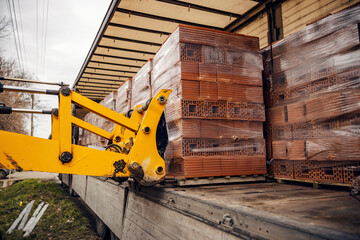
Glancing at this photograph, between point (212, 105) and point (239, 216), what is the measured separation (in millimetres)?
1830

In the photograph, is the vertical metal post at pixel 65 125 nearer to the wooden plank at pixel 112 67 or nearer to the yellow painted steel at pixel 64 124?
the yellow painted steel at pixel 64 124

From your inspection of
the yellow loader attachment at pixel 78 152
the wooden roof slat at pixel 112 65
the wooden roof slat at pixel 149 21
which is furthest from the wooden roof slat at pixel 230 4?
the wooden roof slat at pixel 112 65

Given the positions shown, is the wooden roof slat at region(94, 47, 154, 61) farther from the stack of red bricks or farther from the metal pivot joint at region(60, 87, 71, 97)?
the metal pivot joint at region(60, 87, 71, 97)

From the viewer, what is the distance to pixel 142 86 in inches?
187

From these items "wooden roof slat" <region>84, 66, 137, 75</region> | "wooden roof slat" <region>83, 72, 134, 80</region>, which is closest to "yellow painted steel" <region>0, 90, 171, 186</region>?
"wooden roof slat" <region>84, 66, 137, 75</region>

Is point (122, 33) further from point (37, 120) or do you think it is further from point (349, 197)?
point (37, 120)

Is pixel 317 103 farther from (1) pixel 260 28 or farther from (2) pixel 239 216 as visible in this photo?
(1) pixel 260 28

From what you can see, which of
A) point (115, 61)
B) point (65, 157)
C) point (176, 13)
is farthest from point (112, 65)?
point (65, 157)

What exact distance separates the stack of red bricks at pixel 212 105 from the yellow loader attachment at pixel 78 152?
329mm

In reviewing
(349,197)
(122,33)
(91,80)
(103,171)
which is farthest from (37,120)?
(349,197)

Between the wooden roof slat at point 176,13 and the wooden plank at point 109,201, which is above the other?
the wooden roof slat at point 176,13

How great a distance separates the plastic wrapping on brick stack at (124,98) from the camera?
5.58 metres

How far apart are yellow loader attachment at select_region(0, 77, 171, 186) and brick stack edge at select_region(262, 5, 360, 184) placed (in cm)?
158

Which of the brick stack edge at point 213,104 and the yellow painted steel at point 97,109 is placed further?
the brick stack edge at point 213,104
